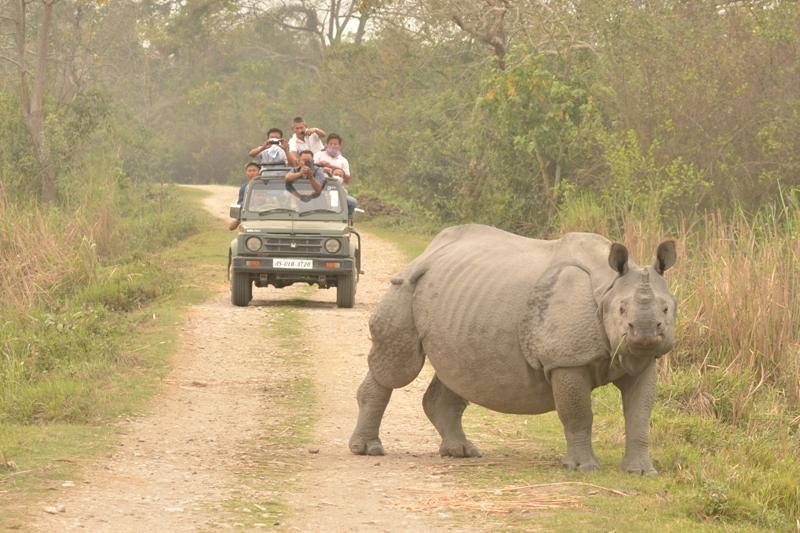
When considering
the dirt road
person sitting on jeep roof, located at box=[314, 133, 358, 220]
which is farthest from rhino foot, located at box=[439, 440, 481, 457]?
person sitting on jeep roof, located at box=[314, 133, 358, 220]

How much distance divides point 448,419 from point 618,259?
72.8 inches

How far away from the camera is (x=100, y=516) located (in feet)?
24.0

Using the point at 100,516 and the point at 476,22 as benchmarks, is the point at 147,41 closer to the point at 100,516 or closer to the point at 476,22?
the point at 476,22

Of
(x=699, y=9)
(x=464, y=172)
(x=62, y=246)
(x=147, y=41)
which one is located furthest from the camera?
(x=147, y=41)

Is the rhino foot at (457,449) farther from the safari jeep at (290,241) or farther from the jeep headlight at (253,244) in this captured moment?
the jeep headlight at (253,244)

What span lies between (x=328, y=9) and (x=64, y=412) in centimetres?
4998

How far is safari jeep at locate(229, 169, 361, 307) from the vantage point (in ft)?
59.1

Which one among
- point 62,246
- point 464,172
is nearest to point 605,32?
point 464,172

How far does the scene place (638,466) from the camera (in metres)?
8.32

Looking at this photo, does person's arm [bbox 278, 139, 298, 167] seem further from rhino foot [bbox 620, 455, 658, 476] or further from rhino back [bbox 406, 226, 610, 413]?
rhino foot [bbox 620, 455, 658, 476]

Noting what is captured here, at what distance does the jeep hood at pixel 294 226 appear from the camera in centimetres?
1812

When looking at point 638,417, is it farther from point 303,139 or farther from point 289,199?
point 303,139

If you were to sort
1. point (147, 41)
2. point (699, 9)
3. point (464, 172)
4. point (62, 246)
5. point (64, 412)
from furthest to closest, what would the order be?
point (147, 41) → point (464, 172) → point (699, 9) → point (62, 246) → point (64, 412)

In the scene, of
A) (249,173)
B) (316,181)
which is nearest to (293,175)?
(316,181)
